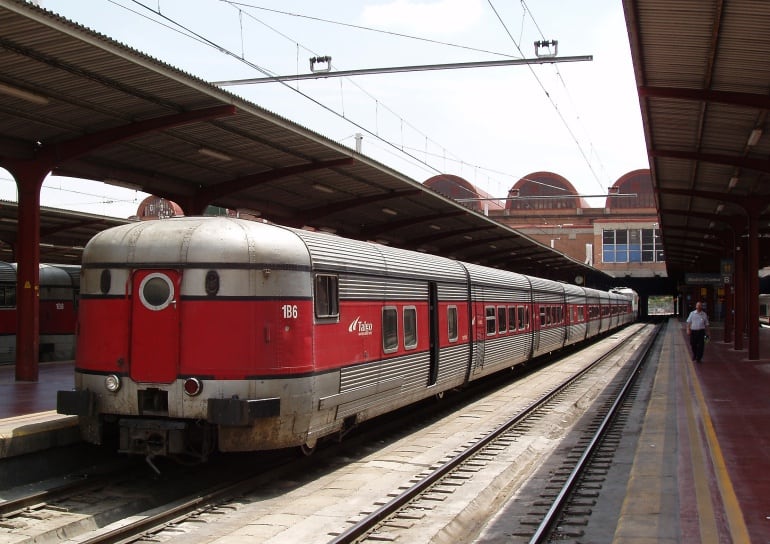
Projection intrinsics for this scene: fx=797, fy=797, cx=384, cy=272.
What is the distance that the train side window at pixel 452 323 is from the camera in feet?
47.9

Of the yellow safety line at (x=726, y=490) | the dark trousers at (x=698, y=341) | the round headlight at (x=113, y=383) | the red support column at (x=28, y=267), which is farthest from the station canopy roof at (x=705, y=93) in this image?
the red support column at (x=28, y=267)

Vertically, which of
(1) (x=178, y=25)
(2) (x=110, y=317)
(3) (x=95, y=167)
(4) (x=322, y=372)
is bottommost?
(4) (x=322, y=372)

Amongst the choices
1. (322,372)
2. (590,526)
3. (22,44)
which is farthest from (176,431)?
(22,44)

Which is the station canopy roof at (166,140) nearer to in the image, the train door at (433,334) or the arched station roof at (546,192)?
the train door at (433,334)

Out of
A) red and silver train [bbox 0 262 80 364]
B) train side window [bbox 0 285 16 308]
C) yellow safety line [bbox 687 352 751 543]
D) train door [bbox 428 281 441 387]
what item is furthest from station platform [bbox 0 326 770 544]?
train door [bbox 428 281 441 387]

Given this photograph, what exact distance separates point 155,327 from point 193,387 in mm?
842

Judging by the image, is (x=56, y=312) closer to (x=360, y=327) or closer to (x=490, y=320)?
(x=490, y=320)

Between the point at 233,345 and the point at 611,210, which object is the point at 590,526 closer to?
the point at 233,345

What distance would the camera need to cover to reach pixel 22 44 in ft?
33.5

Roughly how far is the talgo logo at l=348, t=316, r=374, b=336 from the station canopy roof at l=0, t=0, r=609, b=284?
4.57 metres

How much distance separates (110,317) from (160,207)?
42635mm

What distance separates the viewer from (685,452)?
34.2ft

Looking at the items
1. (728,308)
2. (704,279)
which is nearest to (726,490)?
(728,308)

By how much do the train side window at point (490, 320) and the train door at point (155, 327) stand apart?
9.84 meters
